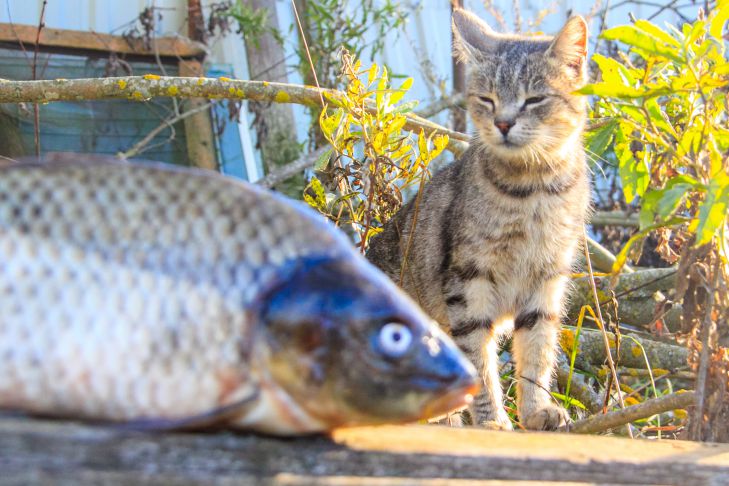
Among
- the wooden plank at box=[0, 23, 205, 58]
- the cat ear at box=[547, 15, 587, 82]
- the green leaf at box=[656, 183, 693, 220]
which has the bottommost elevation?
the green leaf at box=[656, 183, 693, 220]

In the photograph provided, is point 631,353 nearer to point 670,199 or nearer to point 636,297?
point 636,297

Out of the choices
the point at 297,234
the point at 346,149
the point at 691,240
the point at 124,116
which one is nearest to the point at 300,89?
the point at 346,149

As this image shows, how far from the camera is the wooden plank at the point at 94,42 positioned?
18.6 ft

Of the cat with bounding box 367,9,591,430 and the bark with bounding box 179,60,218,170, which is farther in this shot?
the bark with bounding box 179,60,218,170

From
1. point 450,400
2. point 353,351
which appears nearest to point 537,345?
point 450,400

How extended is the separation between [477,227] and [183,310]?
93.8 inches

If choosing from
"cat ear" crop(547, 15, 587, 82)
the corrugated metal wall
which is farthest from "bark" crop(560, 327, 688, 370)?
the corrugated metal wall

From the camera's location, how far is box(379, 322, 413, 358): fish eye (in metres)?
1.18

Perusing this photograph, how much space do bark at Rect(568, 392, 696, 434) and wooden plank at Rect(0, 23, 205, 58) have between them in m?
4.59

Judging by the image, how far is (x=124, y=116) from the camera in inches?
258

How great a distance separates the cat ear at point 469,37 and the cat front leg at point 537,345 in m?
1.14

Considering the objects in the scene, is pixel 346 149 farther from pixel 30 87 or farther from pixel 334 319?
pixel 334 319

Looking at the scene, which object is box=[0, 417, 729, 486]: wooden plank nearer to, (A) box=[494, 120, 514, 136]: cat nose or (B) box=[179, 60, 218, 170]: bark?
(A) box=[494, 120, 514, 136]: cat nose

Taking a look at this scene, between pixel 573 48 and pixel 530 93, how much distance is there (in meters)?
0.27
